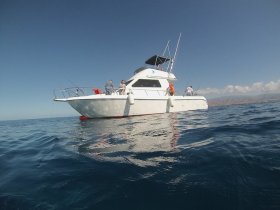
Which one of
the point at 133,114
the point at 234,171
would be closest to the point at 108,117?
the point at 133,114

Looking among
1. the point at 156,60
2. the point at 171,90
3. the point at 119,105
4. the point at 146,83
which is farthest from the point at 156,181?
the point at 156,60

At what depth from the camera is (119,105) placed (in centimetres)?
1183

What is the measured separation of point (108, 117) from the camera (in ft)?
39.6

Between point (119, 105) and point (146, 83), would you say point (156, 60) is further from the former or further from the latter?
point (119, 105)

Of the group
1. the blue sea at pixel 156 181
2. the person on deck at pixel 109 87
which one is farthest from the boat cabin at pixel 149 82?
the blue sea at pixel 156 181

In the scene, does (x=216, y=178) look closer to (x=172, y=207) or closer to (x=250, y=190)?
(x=250, y=190)

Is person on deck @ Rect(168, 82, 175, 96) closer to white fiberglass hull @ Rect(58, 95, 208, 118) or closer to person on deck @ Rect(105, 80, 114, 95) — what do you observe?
white fiberglass hull @ Rect(58, 95, 208, 118)

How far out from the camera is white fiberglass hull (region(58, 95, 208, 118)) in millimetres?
11422

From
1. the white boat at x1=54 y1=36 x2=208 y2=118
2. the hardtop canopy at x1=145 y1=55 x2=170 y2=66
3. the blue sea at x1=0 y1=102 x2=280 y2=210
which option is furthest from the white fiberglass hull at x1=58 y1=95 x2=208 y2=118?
the blue sea at x1=0 y1=102 x2=280 y2=210

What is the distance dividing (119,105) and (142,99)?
1.71 m

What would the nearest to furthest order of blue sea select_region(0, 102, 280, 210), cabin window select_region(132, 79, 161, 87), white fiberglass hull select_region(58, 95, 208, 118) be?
blue sea select_region(0, 102, 280, 210)
white fiberglass hull select_region(58, 95, 208, 118)
cabin window select_region(132, 79, 161, 87)

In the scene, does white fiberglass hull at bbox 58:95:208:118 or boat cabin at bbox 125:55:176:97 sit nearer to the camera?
white fiberglass hull at bbox 58:95:208:118

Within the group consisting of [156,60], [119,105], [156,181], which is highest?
[156,60]

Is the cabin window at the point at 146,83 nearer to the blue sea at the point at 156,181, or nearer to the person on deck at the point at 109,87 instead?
the person on deck at the point at 109,87
